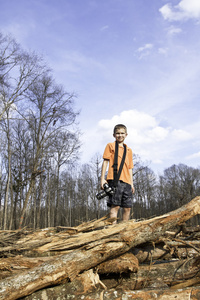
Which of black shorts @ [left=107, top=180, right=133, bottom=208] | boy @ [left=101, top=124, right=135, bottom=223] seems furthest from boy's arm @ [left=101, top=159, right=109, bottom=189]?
black shorts @ [left=107, top=180, right=133, bottom=208]

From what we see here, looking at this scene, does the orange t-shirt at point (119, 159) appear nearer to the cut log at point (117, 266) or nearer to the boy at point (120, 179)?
the boy at point (120, 179)

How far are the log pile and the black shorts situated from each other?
1.27 feet

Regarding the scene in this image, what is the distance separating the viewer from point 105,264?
106 inches

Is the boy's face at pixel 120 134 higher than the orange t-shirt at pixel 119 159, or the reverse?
the boy's face at pixel 120 134

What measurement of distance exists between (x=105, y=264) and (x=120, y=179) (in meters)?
1.74

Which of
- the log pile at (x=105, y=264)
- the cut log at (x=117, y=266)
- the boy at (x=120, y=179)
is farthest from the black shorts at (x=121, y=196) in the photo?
the cut log at (x=117, y=266)

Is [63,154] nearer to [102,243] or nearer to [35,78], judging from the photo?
[35,78]

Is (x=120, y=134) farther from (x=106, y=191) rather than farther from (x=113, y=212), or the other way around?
(x=113, y=212)

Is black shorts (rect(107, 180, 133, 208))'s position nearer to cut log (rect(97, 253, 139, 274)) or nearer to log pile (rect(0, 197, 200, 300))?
log pile (rect(0, 197, 200, 300))

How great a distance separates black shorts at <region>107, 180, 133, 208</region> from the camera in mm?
4027

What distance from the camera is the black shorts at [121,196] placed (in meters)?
4.03

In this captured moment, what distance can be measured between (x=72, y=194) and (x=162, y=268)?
4194cm

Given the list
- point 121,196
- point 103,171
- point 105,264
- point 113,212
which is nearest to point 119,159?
point 103,171

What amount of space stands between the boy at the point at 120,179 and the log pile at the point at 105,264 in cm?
40
